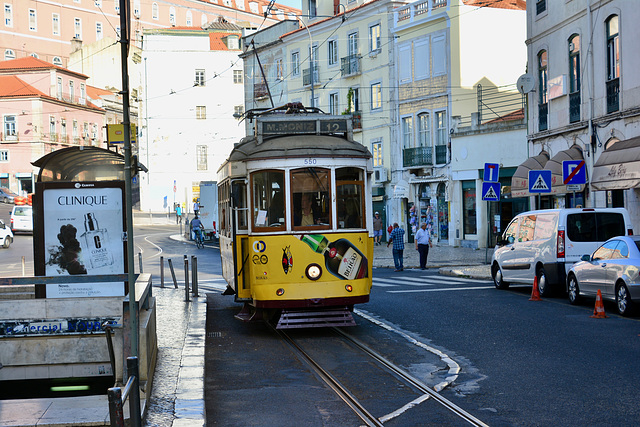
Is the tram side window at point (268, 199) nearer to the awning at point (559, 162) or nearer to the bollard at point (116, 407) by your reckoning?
the bollard at point (116, 407)

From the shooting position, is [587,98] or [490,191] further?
[587,98]

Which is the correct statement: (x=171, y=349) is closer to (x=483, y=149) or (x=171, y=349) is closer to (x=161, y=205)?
(x=483, y=149)

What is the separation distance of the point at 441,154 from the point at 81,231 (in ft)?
105

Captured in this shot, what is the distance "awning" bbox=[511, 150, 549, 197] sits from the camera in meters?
30.6

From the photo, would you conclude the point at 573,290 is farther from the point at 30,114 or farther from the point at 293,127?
the point at 30,114

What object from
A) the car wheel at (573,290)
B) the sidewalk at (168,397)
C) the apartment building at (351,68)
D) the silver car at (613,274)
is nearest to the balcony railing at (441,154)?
the apartment building at (351,68)

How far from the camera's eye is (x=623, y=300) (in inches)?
584

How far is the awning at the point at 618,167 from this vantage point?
23.0 metres

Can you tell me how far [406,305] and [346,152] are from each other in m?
5.09

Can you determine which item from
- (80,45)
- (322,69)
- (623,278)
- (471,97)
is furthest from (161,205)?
(623,278)

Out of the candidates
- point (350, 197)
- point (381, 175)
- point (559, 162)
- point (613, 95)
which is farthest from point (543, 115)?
point (350, 197)

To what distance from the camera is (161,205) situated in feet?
261

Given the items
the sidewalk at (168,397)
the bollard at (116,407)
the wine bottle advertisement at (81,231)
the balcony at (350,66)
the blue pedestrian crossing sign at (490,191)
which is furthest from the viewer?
the balcony at (350,66)

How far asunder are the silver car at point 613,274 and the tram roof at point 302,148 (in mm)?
5203
